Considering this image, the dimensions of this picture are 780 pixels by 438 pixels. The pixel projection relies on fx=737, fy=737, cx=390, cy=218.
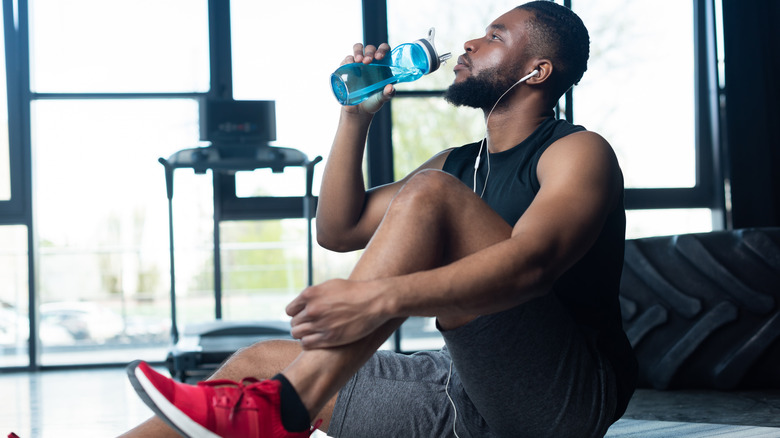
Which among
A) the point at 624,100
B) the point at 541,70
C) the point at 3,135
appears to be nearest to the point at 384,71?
the point at 541,70

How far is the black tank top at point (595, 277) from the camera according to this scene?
1.26 meters

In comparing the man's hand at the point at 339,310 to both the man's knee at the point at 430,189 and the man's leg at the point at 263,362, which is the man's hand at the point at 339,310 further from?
the man's leg at the point at 263,362

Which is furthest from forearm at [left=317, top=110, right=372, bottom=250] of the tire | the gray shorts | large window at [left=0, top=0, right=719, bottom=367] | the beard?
large window at [left=0, top=0, right=719, bottom=367]

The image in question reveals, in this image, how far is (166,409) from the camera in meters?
0.95

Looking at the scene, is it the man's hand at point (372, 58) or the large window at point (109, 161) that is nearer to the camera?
the man's hand at point (372, 58)

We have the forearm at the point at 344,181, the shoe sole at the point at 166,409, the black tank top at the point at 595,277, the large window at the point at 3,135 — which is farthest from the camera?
the large window at the point at 3,135

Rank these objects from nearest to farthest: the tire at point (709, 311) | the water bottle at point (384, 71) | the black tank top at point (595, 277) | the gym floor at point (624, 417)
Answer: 1. the black tank top at point (595, 277)
2. the water bottle at point (384, 71)
3. the gym floor at point (624, 417)
4. the tire at point (709, 311)

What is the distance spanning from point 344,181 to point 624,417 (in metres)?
1.14

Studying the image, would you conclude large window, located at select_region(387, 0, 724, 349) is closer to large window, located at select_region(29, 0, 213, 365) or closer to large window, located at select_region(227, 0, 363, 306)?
large window, located at select_region(227, 0, 363, 306)

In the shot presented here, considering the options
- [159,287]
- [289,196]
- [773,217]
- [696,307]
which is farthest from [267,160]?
[773,217]

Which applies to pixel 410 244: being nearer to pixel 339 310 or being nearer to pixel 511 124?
pixel 339 310

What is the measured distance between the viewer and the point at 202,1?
12.3 feet

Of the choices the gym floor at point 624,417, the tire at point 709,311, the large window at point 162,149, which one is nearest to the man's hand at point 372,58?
the gym floor at point 624,417

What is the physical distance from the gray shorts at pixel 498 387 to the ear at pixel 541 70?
1.87 feet
